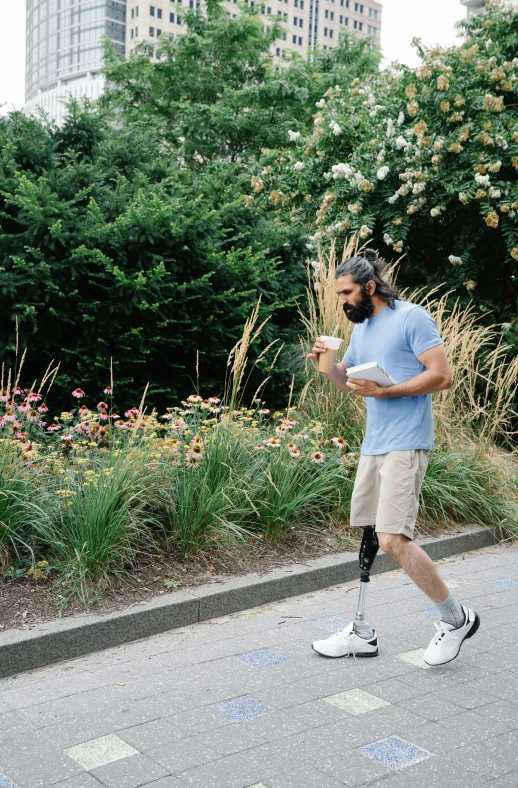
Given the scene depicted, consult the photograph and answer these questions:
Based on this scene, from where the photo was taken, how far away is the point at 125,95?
17844mm

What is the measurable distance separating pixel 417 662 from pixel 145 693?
1.37 metres

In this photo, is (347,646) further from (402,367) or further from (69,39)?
(69,39)

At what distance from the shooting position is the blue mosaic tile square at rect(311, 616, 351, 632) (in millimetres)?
4539

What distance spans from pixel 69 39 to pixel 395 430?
174 metres

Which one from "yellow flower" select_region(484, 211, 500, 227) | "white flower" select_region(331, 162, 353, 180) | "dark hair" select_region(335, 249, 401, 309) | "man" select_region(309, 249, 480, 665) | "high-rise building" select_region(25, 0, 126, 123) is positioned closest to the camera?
"man" select_region(309, 249, 480, 665)

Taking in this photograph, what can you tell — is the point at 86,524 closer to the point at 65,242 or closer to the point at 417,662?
the point at 417,662

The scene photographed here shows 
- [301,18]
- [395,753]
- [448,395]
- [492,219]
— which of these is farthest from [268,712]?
[301,18]

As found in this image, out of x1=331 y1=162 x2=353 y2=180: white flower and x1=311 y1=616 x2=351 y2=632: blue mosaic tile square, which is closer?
x1=311 y1=616 x2=351 y2=632: blue mosaic tile square

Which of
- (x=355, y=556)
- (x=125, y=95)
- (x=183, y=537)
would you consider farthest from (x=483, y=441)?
Answer: (x=125, y=95)

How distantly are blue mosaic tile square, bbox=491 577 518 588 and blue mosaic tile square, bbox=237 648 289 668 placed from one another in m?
2.00

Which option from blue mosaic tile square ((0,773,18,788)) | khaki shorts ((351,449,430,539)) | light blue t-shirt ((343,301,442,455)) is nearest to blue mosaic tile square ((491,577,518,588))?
khaki shorts ((351,449,430,539))

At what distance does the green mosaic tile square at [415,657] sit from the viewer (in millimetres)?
4028

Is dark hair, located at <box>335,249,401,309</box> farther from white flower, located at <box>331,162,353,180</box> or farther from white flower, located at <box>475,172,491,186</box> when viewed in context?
white flower, located at <box>331,162,353,180</box>

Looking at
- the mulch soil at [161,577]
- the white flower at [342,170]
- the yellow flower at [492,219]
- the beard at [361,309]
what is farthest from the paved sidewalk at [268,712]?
the white flower at [342,170]
